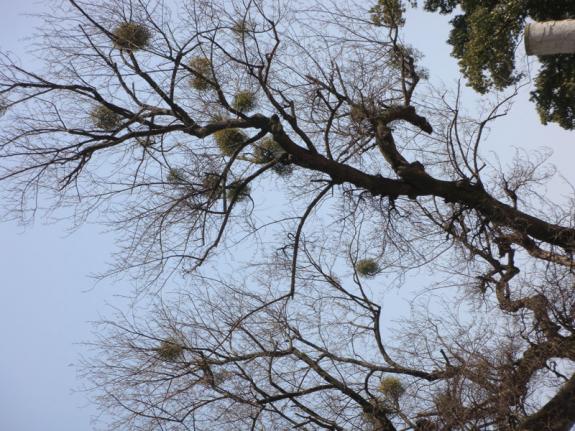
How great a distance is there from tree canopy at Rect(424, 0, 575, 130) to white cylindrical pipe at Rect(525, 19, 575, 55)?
336 centimetres

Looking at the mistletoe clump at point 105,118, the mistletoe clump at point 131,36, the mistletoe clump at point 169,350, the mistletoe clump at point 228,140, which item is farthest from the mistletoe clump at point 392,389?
the mistletoe clump at point 131,36

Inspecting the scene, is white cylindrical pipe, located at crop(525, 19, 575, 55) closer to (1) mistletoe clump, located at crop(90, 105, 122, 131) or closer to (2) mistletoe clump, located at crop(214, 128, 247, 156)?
(2) mistletoe clump, located at crop(214, 128, 247, 156)

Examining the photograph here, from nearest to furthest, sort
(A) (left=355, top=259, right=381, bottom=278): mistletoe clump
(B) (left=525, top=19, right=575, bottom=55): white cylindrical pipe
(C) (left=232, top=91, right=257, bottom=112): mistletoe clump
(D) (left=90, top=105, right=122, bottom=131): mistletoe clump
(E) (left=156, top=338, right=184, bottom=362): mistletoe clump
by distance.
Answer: (B) (left=525, top=19, right=575, bottom=55): white cylindrical pipe < (D) (left=90, top=105, right=122, bottom=131): mistletoe clump < (E) (left=156, top=338, right=184, bottom=362): mistletoe clump < (C) (left=232, top=91, right=257, bottom=112): mistletoe clump < (A) (left=355, top=259, right=381, bottom=278): mistletoe clump

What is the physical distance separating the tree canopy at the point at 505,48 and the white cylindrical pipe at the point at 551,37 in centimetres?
336

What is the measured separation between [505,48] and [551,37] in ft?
13.0

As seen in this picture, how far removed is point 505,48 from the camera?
8.33 m

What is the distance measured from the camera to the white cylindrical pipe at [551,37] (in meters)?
4.64

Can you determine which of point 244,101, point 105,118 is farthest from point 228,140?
point 105,118

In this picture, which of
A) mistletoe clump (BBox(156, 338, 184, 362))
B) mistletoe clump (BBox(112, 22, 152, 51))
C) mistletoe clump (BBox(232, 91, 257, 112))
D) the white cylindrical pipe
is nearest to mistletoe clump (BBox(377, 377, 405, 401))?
mistletoe clump (BBox(156, 338, 184, 362))

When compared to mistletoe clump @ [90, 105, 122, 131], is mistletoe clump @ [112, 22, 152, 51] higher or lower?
higher

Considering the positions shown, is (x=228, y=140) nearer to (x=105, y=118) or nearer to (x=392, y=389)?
(x=105, y=118)

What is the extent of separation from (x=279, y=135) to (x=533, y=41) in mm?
2493

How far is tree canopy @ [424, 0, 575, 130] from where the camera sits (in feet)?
26.8

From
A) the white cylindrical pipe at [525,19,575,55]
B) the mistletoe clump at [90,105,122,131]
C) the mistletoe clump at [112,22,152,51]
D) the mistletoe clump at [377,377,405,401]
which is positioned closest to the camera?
the white cylindrical pipe at [525,19,575,55]
